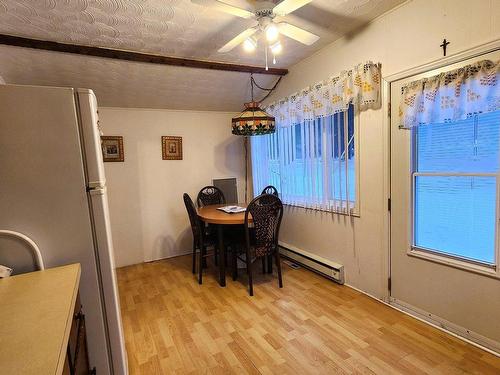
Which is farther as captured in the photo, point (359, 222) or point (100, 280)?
point (359, 222)

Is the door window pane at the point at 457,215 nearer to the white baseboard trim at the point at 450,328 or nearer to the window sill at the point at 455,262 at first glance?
the window sill at the point at 455,262

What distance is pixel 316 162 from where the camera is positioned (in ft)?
9.66

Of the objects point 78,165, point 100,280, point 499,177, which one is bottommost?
point 100,280

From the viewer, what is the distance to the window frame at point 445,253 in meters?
1.64

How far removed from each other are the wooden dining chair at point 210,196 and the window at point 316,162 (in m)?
0.67

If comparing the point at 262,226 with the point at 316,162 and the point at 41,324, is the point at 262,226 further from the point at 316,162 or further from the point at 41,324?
the point at 41,324

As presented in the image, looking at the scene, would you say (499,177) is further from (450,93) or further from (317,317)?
(317,317)

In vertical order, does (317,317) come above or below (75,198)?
below

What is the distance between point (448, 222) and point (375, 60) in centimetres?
137

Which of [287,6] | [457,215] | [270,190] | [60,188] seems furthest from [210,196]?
[457,215]

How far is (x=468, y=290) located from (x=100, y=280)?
2.24 metres

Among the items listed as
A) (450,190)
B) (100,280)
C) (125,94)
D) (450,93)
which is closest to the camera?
(100,280)

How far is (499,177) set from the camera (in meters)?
1.60

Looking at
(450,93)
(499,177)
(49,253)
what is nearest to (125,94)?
(49,253)
